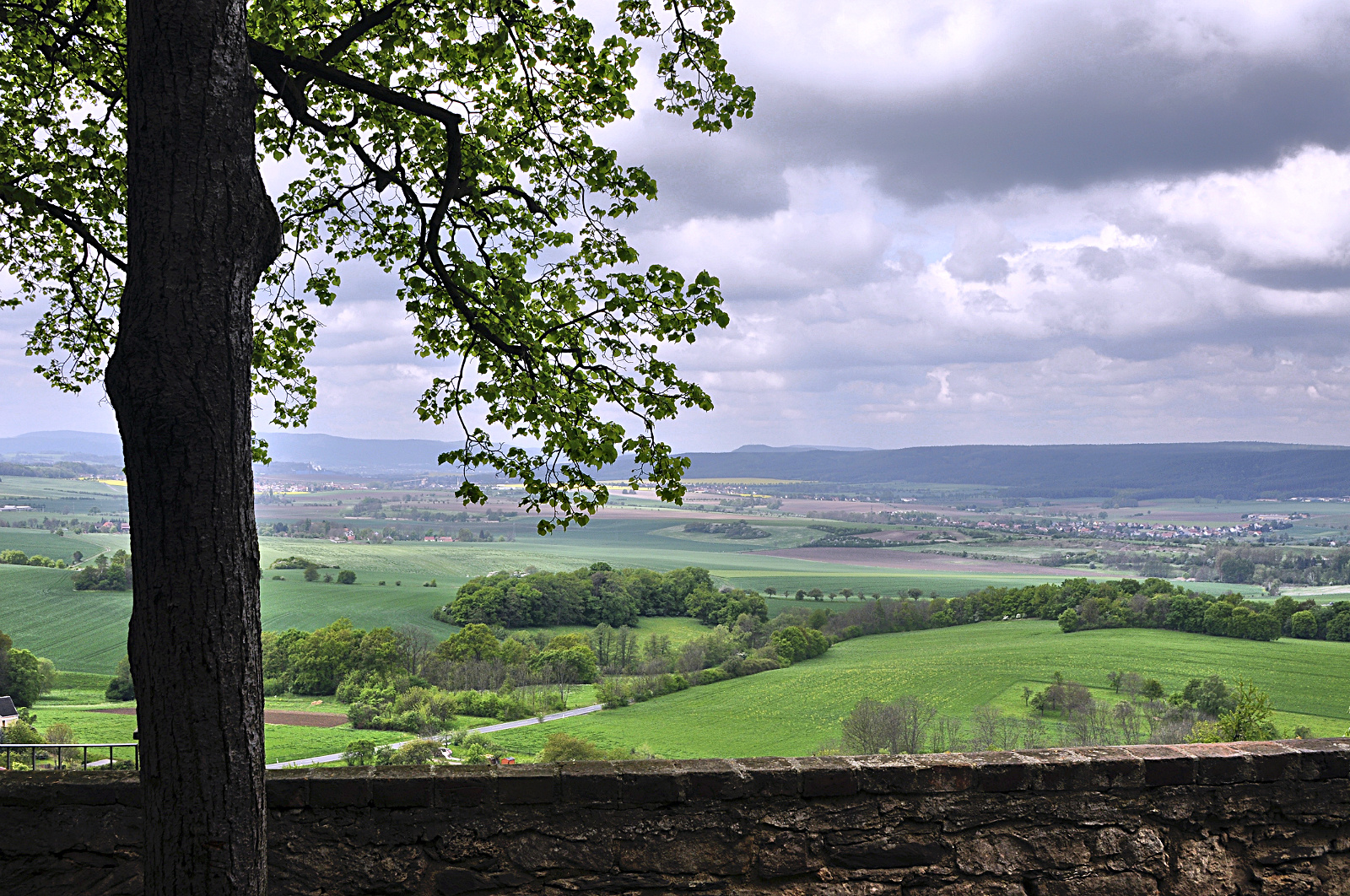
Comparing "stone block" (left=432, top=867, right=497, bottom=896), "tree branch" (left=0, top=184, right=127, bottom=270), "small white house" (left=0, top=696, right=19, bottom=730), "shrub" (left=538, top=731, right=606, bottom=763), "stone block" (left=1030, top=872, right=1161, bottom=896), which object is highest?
"tree branch" (left=0, top=184, right=127, bottom=270)

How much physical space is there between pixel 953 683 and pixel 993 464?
49.4 m

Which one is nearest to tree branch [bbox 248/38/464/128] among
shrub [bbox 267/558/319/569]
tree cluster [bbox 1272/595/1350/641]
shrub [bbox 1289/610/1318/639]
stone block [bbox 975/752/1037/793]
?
stone block [bbox 975/752/1037/793]

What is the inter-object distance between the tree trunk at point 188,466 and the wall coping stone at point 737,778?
71 cm

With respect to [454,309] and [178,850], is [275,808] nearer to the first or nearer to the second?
[178,850]

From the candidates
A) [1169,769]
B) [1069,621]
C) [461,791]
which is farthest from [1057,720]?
[461,791]

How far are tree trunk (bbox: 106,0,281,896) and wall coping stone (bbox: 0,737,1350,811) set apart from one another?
71 centimetres

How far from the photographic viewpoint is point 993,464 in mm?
77938

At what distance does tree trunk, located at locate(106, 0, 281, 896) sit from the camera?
6.40 ft

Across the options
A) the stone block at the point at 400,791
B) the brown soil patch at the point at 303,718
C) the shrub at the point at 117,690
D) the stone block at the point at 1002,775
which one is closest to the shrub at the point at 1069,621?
the brown soil patch at the point at 303,718

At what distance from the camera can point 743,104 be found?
15.9ft

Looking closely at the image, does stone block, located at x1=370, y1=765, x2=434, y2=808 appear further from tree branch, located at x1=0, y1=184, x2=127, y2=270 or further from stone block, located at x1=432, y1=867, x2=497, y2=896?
tree branch, located at x1=0, y1=184, x2=127, y2=270

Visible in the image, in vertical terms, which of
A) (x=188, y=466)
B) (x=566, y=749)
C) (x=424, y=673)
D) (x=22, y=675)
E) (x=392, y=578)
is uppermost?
(x=188, y=466)

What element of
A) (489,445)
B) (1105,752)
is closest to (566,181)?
(489,445)

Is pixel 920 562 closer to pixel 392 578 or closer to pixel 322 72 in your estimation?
pixel 392 578
